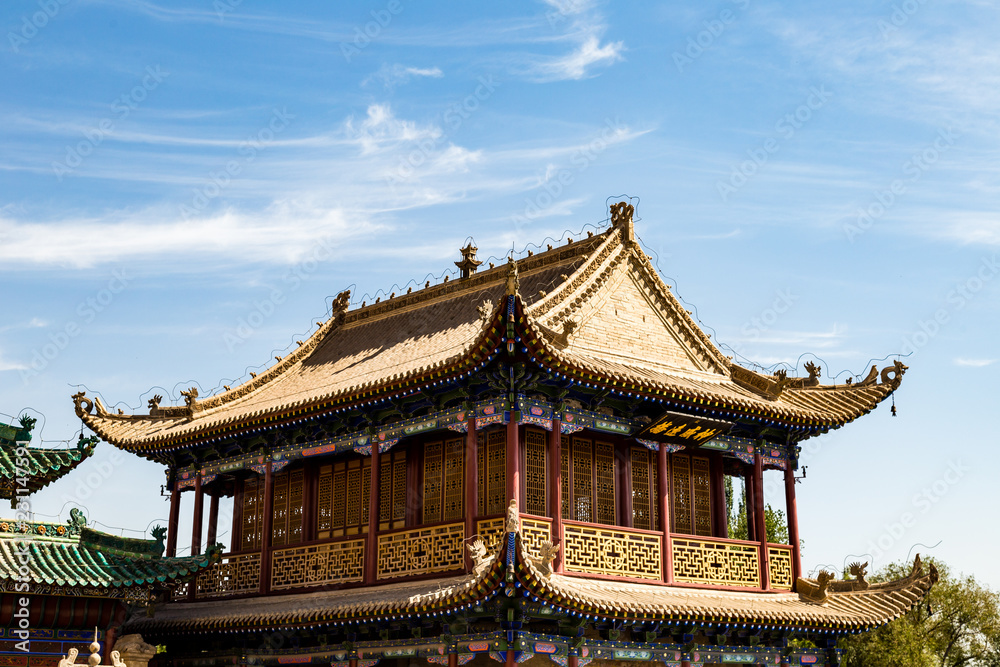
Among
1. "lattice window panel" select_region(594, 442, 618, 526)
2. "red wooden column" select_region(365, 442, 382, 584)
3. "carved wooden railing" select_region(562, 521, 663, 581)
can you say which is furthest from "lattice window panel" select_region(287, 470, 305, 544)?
"carved wooden railing" select_region(562, 521, 663, 581)

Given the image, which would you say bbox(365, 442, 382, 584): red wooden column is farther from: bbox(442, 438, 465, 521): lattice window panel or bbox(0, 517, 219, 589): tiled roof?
bbox(0, 517, 219, 589): tiled roof

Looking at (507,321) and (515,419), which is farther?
(515,419)

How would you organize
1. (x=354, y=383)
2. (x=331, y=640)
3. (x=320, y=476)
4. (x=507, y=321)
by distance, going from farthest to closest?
(x=320, y=476), (x=354, y=383), (x=331, y=640), (x=507, y=321)

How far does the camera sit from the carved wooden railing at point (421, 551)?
57.6 feet

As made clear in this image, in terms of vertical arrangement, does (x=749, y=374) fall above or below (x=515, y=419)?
above

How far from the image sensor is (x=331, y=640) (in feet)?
62.5

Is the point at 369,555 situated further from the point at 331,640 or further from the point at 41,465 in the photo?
the point at 41,465

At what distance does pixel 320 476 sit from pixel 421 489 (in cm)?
277

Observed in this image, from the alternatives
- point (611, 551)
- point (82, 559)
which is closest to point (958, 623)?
point (611, 551)

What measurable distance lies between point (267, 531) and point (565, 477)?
5789 mm

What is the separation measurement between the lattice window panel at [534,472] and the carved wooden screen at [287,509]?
5.38 meters

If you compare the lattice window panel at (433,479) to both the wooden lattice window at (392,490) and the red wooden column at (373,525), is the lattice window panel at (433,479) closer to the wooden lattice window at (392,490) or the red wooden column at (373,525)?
the wooden lattice window at (392,490)

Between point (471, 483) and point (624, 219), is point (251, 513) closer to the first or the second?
point (471, 483)

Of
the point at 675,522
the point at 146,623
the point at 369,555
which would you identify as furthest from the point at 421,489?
the point at 146,623
